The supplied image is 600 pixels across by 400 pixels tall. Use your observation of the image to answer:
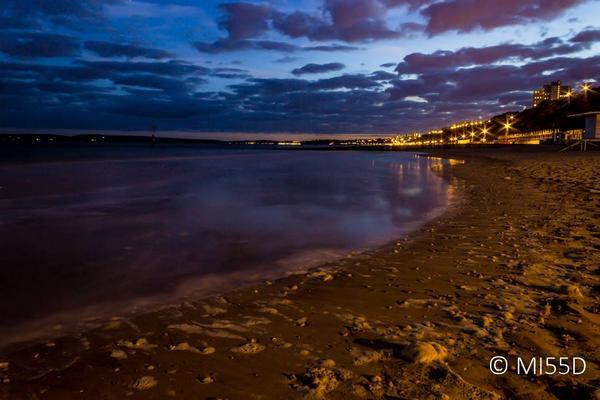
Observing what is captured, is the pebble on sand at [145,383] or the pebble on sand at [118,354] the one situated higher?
the pebble on sand at [145,383]

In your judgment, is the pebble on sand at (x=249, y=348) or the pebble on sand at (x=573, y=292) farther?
the pebble on sand at (x=573, y=292)

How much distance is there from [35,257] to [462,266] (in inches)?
294

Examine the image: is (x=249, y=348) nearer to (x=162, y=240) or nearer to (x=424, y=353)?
(x=424, y=353)

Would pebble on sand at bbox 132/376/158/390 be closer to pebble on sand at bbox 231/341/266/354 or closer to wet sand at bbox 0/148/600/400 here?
wet sand at bbox 0/148/600/400

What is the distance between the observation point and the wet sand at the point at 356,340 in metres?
3.31

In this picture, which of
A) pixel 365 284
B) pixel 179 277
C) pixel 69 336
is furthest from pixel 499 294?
pixel 69 336

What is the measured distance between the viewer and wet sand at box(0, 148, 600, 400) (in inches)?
130

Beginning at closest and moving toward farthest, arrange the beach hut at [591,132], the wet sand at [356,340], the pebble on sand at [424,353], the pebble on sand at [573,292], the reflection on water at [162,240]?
the wet sand at [356,340], the pebble on sand at [424,353], the pebble on sand at [573,292], the reflection on water at [162,240], the beach hut at [591,132]

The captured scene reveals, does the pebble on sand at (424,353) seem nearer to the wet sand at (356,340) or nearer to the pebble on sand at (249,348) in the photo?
the wet sand at (356,340)

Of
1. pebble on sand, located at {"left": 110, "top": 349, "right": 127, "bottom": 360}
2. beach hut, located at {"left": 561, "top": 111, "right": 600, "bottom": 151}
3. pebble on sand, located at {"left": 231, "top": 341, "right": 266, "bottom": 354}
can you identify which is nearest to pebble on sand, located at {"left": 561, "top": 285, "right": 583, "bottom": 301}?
pebble on sand, located at {"left": 231, "top": 341, "right": 266, "bottom": 354}

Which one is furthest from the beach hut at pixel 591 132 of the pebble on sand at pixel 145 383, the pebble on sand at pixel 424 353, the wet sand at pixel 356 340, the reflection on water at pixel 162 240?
the pebble on sand at pixel 145 383

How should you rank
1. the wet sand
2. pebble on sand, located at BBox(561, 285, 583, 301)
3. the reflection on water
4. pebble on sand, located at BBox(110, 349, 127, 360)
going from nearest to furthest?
the wet sand
pebble on sand, located at BBox(110, 349, 127, 360)
pebble on sand, located at BBox(561, 285, 583, 301)
the reflection on water

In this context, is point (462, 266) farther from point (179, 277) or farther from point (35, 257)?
point (35, 257)

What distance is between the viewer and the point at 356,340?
4.10 meters
